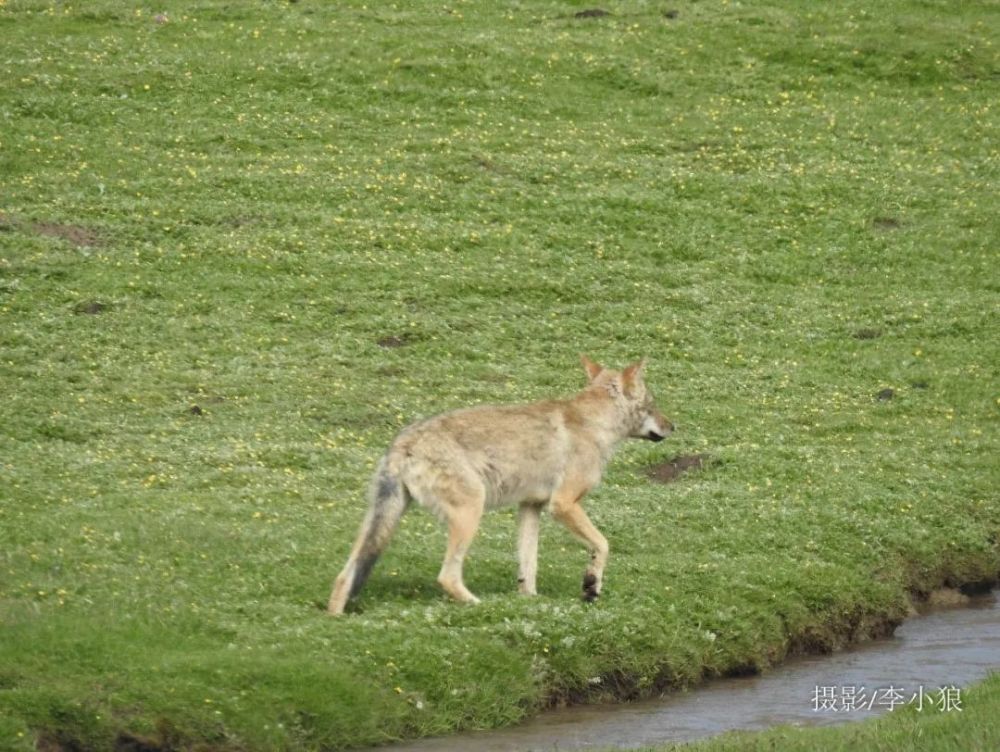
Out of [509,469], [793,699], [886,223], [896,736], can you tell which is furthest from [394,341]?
[896,736]

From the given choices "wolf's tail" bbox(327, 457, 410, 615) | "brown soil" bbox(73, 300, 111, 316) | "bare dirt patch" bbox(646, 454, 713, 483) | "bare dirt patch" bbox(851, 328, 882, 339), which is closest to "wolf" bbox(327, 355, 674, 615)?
"wolf's tail" bbox(327, 457, 410, 615)

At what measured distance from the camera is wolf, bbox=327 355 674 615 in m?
16.3

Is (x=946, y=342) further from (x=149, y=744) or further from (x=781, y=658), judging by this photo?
(x=149, y=744)

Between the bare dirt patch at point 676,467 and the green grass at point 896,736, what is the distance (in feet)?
29.6

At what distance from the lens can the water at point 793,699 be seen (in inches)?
590

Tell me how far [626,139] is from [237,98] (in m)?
9.57

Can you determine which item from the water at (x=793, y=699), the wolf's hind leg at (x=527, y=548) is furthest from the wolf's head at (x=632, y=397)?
the water at (x=793, y=699)

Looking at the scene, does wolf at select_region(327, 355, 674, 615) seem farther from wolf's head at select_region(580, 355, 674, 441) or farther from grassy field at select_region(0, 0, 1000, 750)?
grassy field at select_region(0, 0, 1000, 750)

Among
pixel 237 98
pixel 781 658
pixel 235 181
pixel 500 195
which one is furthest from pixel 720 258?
pixel 781 658

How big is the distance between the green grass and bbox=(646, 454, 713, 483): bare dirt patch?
902 centimetres

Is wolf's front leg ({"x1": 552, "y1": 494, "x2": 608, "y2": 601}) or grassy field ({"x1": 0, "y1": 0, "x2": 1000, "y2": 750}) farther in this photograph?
wolf's front leg ({"x1": 552, "y1": 494, "x2": 608, "y2": 601})

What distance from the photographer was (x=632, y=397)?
61.9ft

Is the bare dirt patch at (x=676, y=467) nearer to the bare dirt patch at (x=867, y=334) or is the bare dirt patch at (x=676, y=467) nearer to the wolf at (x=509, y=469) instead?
the wolf at (x=509, y=469)

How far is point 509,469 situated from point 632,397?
2.41 meters
